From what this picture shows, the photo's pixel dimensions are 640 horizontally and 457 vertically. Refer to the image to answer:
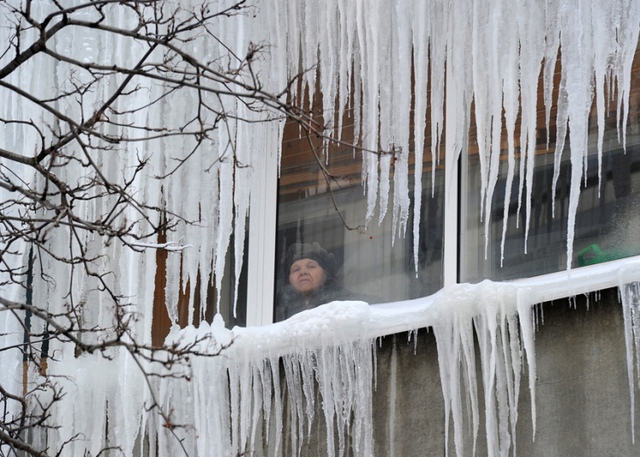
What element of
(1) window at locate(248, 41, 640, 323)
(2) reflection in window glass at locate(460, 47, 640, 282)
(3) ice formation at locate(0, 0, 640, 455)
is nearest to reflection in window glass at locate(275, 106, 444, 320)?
(1) window at locate(248, 41, 640, 323)

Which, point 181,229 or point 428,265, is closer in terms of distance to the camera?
point 428,265

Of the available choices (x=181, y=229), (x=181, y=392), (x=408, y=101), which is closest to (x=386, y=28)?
(x=408, y=101)

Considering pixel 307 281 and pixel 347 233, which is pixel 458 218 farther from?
pixel 307 281

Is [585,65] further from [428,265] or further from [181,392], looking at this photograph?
[181,392]

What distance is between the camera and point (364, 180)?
24.5ft

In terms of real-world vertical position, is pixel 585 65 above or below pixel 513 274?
above

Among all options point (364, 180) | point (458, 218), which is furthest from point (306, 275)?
point (458, 218)

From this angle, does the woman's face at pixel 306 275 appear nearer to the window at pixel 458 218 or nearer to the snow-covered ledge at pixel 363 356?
the window at pixel 458 218

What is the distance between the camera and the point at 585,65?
6617mm

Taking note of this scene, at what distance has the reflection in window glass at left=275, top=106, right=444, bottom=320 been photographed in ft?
23.5

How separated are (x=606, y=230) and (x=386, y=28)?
1790mm

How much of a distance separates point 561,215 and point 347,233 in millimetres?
1306

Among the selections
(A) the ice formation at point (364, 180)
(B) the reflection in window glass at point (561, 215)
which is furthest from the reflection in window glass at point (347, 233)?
(B) the reflection in window glass at point (561, 215)

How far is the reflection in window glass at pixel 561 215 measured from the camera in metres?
6.44
